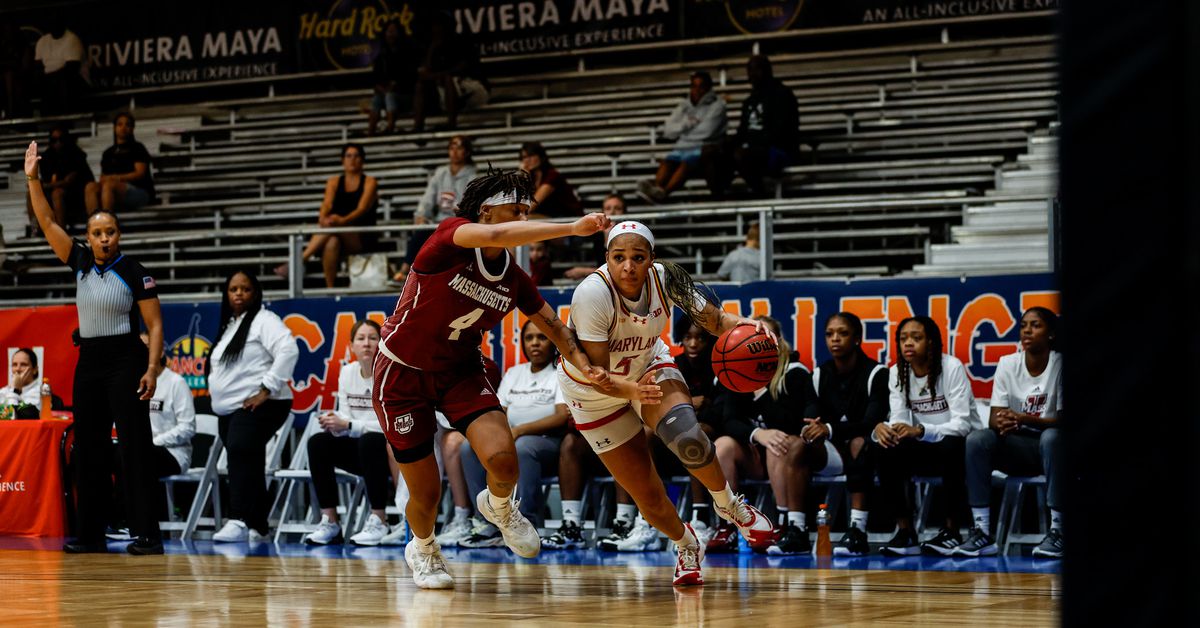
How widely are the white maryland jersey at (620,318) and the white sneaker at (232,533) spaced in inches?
188

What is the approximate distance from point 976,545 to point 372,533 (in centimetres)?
428

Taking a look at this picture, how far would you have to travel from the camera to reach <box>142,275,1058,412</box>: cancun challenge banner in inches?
381

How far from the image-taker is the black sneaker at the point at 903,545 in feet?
28.5

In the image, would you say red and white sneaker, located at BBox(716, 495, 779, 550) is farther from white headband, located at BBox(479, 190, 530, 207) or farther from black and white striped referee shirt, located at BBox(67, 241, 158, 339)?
black and white striped referee shirt, located at BBox(67, 241, 158, 339)

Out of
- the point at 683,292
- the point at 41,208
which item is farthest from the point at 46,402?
the point at 683,292

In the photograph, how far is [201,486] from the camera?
1059 cm

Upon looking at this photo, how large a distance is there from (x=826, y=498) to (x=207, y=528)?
5235 mm

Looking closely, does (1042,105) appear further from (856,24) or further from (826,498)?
(826,498)

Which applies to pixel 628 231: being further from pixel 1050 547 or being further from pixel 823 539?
pixel 1050 547

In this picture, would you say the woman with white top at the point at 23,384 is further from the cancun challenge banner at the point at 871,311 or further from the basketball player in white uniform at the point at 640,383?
the basketball player in white uniform at the point at 640,383

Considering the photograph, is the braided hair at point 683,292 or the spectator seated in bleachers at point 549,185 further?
the spectator seated in bleachers at point 549,185

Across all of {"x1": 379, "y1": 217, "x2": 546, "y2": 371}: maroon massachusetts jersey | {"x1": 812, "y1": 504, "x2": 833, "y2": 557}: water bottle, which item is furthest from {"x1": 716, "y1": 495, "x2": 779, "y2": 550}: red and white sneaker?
{"x1": 812, "y1": 504, "x2": 833, "y2": 557}: water bottle

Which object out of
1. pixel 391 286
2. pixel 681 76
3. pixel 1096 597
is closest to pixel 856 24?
pixel 681 76

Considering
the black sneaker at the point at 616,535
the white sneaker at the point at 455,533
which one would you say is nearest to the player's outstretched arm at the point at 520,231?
the black sneaker at the point at 616,535
